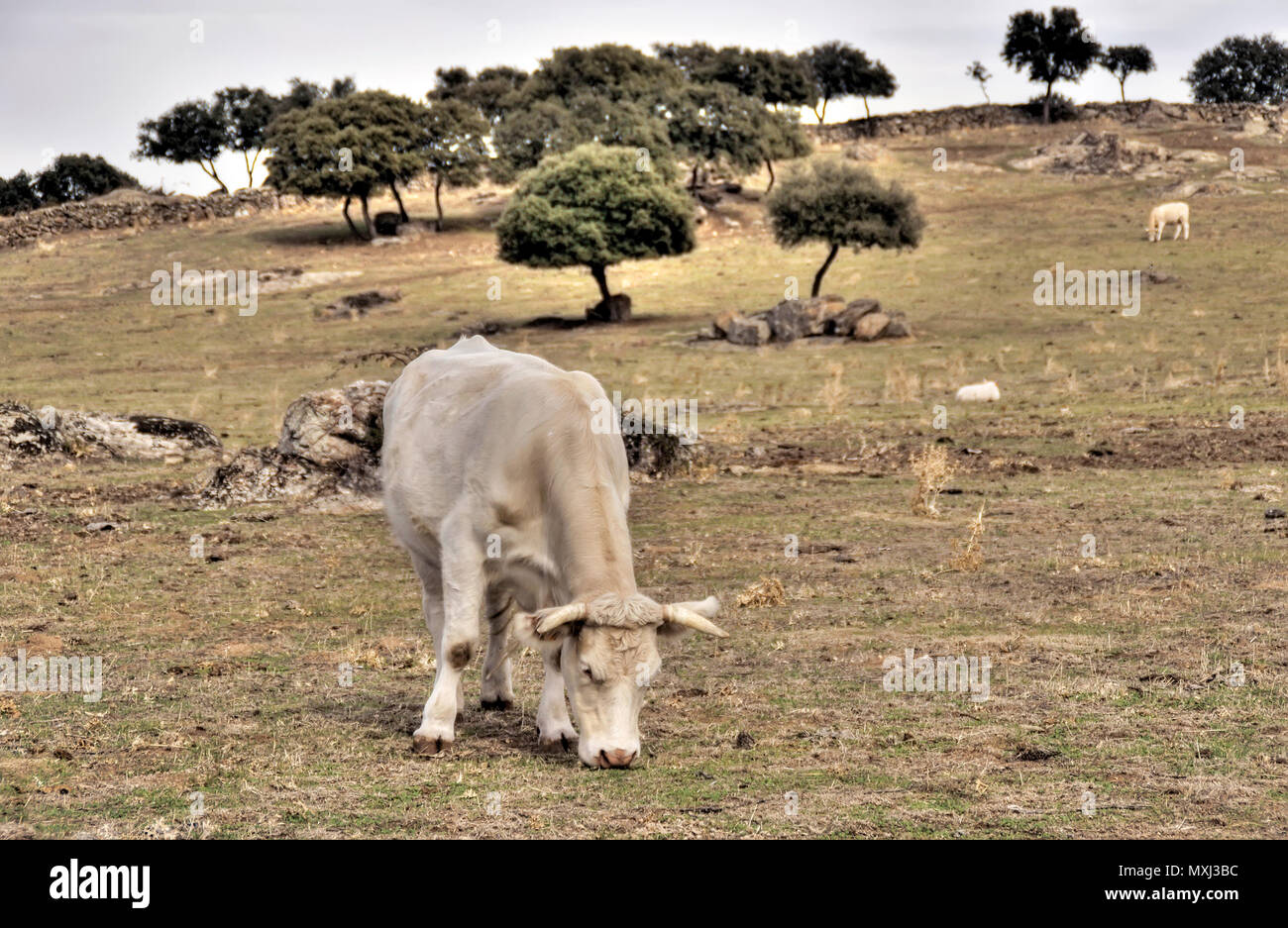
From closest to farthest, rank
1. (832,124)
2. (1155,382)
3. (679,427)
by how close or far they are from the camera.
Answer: (679,427) < (1155,382) < (832,124)

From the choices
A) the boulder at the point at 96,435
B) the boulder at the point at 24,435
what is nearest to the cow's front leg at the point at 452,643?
the boulder at the point at 96,435

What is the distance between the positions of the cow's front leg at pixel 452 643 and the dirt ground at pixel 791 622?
18 cm

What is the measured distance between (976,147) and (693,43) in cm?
2907

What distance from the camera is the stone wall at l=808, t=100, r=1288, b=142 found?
9244 cm

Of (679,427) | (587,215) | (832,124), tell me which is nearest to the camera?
(679,427)

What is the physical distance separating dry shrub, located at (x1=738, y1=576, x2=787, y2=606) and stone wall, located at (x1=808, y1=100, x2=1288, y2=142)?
83.7m

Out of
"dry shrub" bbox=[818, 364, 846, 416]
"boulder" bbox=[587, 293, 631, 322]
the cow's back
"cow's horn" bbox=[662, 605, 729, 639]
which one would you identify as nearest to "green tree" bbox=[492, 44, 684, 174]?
"boulder" bbox=[587, 293, 631, 322]

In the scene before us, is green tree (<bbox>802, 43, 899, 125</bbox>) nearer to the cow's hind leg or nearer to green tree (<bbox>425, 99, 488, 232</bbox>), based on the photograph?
green tree (<bbox>425, 99, 488, 232</bbox>)

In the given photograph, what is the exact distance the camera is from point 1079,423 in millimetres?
26234

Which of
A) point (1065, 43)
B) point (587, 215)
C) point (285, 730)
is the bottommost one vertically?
point (285, 730)

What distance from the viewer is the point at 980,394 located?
99.6 feet

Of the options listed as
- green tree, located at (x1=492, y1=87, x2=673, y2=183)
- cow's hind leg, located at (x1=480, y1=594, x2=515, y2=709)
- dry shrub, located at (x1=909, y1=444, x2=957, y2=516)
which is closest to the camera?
cow's hind leg, located at (x1=480, y1=594, x2=515, y2=709)

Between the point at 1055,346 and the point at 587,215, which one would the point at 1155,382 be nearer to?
the point at 1055,346
